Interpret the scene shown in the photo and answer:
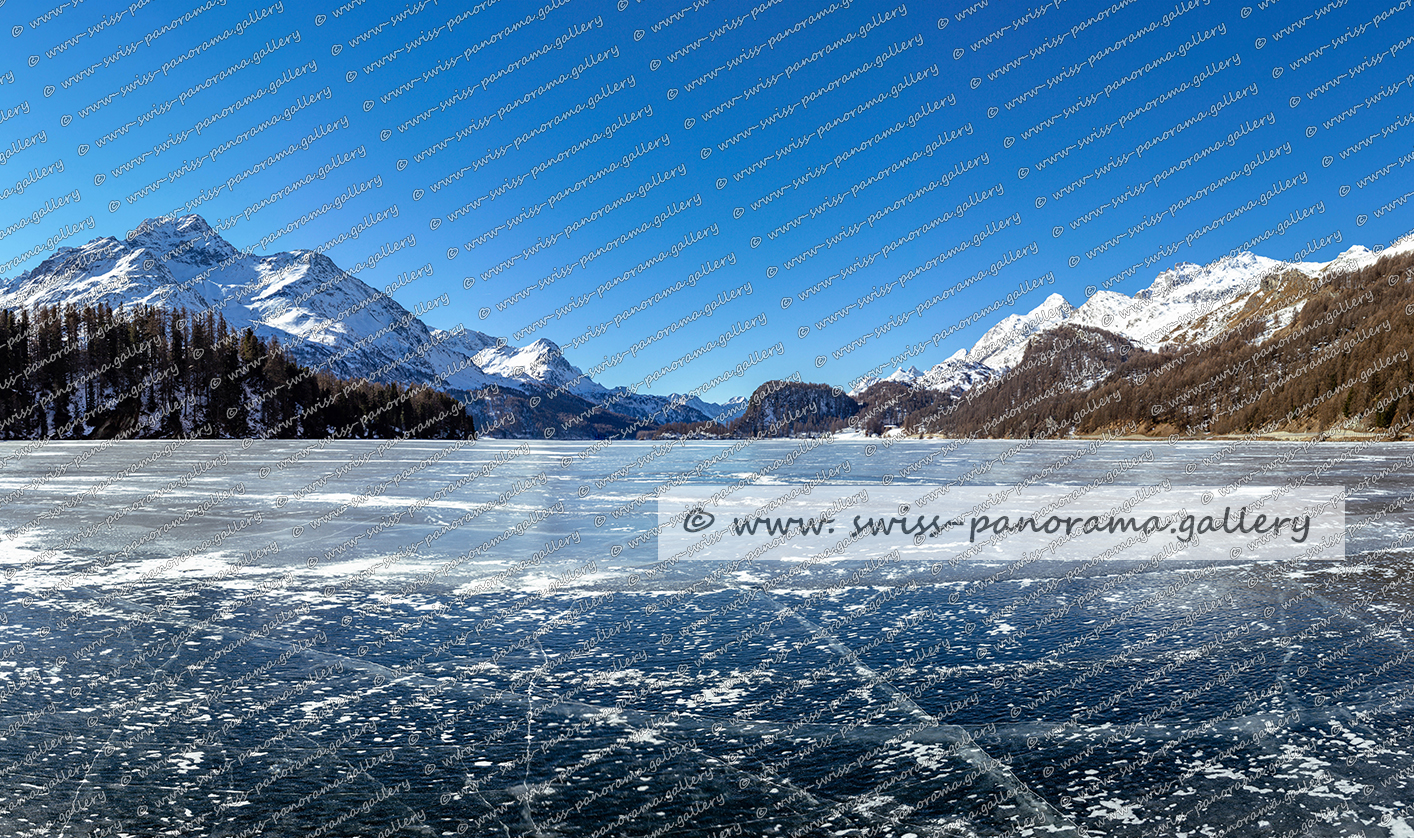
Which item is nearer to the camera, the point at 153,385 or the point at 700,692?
the point at 700,692

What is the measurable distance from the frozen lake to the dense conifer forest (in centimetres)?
12487

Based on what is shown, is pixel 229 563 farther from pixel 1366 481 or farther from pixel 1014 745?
pixel 1366 481

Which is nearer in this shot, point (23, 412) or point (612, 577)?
point (612, 577)

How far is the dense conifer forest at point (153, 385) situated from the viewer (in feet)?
356

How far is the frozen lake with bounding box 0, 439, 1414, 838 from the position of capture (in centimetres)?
505

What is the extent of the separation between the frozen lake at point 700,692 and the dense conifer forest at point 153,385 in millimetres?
124874

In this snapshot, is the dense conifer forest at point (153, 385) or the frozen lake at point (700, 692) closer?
the frozen lake at point (700, 692)

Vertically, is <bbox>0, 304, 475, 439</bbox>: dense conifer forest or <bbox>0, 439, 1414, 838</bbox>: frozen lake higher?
<bbox>0, 304, 475, 439</bbox>: dense conifer forest

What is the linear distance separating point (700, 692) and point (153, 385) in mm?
148063

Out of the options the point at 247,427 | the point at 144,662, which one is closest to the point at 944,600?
the point at 144,662

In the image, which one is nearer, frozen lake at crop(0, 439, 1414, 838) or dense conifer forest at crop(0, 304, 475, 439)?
frozen lake at crop(0, 439, 1414, 838)

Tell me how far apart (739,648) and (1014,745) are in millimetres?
3536

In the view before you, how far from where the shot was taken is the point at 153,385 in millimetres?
121250

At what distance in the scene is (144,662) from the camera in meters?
8.09
